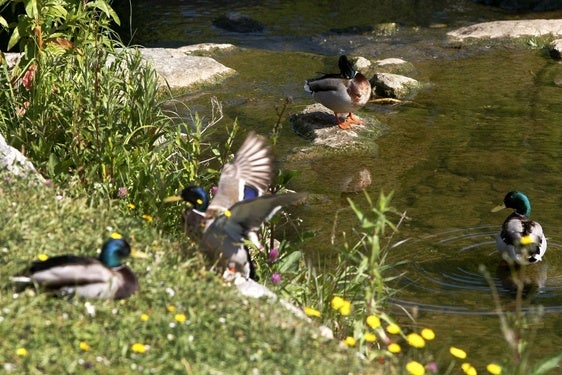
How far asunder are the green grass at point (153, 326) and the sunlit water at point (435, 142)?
2.09 feet

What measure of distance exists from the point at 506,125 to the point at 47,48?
197 inches

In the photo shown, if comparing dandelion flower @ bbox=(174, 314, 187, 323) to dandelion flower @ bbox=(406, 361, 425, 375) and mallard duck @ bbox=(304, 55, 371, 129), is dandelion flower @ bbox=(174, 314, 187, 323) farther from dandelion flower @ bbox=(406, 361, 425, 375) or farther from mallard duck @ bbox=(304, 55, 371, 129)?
mallard duck @ bbox=(304, 55, 371, 129)

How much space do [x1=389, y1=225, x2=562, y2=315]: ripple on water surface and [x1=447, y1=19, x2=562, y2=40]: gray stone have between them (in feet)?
21.4

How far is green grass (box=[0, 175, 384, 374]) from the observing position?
3.83m

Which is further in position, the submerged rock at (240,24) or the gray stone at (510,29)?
the submerged rock at (240,24)

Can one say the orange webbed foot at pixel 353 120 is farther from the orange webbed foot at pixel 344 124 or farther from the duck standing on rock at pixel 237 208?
the duck standing on rock at pixel 237 208

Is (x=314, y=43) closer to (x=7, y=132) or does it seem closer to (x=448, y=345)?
(x=7, y=132)

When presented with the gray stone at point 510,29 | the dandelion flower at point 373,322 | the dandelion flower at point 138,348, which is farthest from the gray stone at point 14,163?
the gray stone at point 510,29

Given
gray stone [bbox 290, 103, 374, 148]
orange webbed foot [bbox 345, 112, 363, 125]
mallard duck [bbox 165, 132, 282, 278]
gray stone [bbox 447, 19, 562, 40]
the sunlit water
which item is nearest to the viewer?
mallard duck [bbox 165, 132, 282, 278]

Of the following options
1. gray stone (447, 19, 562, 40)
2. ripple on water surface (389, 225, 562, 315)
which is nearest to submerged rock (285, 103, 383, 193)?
ripple on water surface (389, 225, 562, 315)

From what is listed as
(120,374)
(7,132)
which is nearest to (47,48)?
(7,132)

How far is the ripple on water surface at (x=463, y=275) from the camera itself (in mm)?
6414

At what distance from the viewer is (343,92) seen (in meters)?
9.96

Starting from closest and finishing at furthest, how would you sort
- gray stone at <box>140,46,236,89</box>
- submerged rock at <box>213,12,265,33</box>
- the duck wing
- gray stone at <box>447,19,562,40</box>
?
the duck wing < gray stone at <box>140,46,236,89</box> < gray stone at <box>447,19,562,40</box> < submerged rock at <box>213,12,265,33</box>
